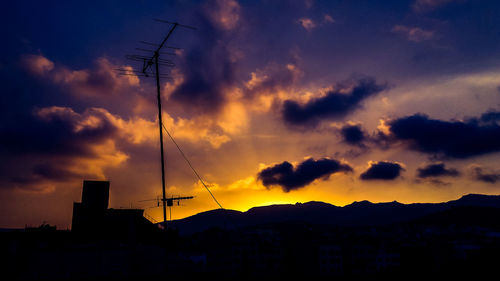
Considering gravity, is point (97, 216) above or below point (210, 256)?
above

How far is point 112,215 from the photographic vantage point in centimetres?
5194

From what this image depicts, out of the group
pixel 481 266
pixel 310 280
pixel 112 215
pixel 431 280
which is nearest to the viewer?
pixel 431 280

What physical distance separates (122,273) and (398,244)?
135144 mm

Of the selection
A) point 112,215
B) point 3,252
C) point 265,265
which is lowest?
point 265,265

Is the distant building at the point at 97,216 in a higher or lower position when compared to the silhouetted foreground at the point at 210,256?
higher

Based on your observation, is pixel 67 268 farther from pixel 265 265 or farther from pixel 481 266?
pixel 265 265

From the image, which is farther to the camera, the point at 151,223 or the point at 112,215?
the point at 151,223

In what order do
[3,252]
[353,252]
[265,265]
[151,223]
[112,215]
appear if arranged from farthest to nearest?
[353,252] < [265,265] < [151,223] < [112,215] < [3,252]

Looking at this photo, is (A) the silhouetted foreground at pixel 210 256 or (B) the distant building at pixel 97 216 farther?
(B) the distant building at pixel 97 216

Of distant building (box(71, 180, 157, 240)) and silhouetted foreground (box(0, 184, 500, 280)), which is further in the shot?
distant building (box(71, 180, 157, 240))

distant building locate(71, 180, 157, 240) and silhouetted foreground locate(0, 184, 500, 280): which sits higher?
distant building locate(71, 180, 157, 240)

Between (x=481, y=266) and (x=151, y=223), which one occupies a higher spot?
(x=151, y=223)

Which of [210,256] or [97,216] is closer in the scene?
[97,216]

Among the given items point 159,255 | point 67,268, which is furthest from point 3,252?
point 159,255
